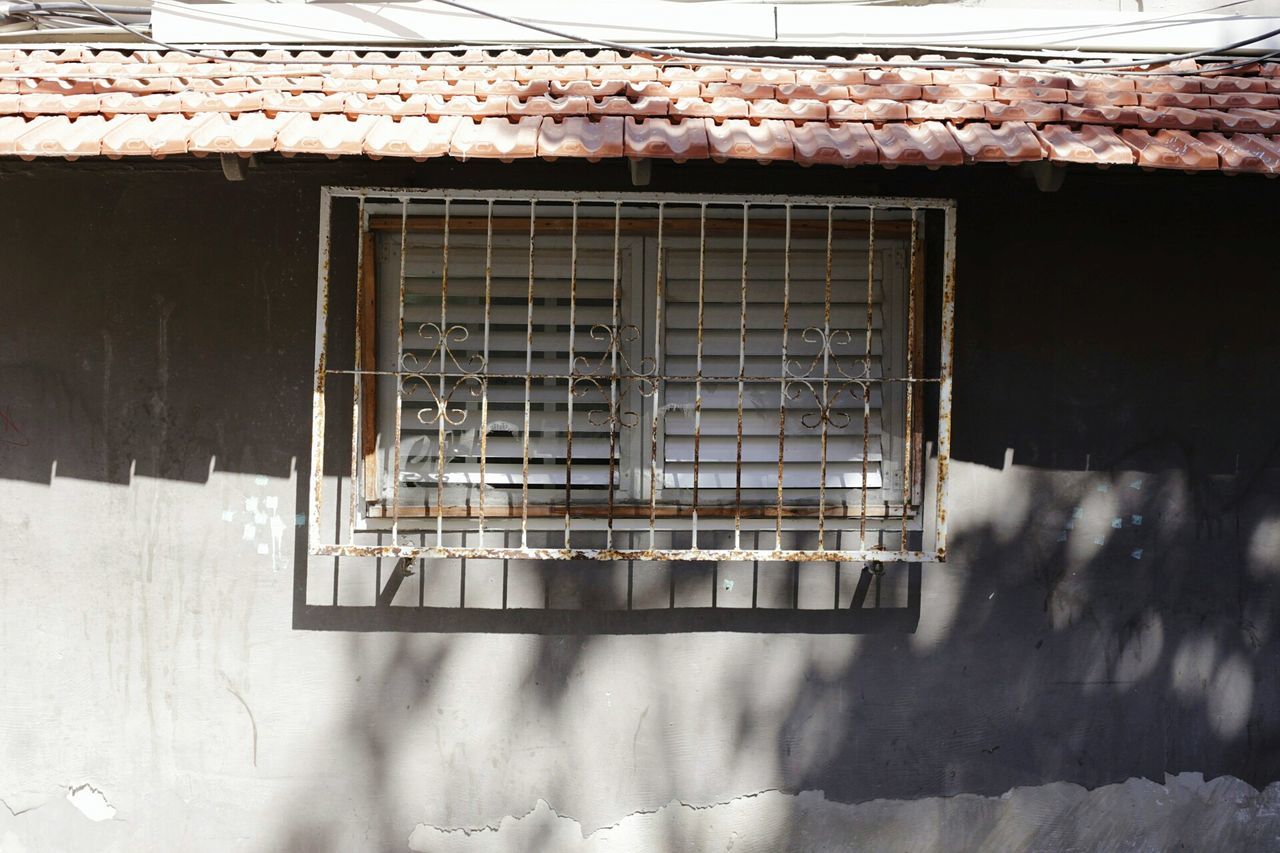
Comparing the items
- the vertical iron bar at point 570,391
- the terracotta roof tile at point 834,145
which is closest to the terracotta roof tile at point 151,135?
the vertical iron bar at point 570,391

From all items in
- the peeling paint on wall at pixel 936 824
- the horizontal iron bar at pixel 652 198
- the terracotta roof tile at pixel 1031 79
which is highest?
the terracotta roof tile at pixel 1031 79

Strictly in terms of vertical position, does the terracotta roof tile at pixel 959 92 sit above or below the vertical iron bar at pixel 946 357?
above

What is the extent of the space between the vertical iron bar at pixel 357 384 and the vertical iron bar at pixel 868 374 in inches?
69.5

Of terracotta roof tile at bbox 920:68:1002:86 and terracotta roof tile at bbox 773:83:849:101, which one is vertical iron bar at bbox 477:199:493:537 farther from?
terracotta roof tile at bbox 920:68:1002:86

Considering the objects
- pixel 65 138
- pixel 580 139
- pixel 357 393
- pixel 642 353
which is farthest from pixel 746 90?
pixel 65 138

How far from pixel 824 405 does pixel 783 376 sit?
0.60ft

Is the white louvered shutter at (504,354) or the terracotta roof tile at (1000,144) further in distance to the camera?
the white louvered shutter at (504,354)

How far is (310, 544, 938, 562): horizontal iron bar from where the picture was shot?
310cm

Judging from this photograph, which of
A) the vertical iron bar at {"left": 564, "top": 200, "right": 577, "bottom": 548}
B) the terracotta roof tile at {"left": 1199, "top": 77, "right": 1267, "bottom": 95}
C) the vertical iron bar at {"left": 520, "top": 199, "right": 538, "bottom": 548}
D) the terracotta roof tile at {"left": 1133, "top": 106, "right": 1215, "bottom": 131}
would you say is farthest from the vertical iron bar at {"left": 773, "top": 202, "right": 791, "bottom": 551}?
the terracotta roof tile at {"left": 1199, "top": 77, "right": 1267, "bottom": 95}

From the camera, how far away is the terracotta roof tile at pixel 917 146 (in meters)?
2.67

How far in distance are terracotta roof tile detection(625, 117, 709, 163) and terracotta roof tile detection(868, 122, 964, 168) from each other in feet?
1.72

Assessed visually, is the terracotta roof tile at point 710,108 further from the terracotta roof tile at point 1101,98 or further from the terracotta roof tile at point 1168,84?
the terracotta roof tile at point 1168,84

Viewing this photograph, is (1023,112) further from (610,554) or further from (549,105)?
(610,554)

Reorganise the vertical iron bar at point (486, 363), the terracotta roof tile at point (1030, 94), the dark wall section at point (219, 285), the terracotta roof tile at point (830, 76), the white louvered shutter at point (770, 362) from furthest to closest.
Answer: the white louvered shutter at point (770, 362)
the dark wall section at point (219, 285)
the vertical iron bar at point (486, 363)
the terracotta roof tile at point (830, 76)
the terracotta roof tile at point (1030, 94)
